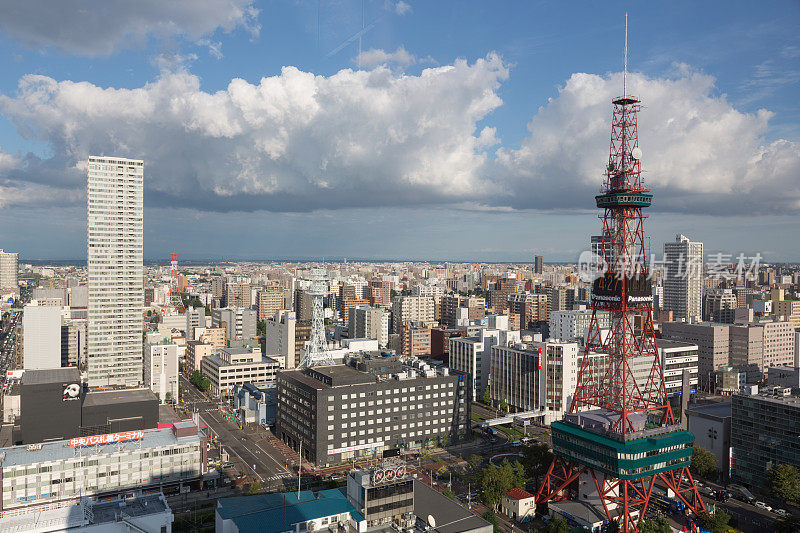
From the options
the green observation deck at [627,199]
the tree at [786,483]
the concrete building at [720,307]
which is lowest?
the tree at [786,483]

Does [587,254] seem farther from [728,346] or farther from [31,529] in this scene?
[31,529]

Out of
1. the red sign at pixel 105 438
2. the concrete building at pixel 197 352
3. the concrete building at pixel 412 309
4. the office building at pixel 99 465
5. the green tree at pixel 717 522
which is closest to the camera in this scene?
the green tree at pixel 717 522

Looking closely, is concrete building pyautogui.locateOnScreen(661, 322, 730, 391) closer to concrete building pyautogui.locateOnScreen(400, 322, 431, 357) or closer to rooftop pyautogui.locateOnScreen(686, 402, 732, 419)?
rooftop pyautogui.locateOnScreen(686, 402, 732, 419)

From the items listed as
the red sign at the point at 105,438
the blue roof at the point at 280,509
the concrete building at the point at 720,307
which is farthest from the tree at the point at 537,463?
the concrete building at the point at 720,307

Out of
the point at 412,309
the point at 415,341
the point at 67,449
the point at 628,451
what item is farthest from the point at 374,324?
the point at 628,451

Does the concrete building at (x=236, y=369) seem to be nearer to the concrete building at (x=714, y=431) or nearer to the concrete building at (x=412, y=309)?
the concrete building at (x=412, y=309)

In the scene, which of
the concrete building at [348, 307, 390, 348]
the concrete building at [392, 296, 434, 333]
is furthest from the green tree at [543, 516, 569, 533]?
the concrete building at [392, 296, 434, 333]

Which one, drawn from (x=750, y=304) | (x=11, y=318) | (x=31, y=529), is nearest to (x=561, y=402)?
(x=31, y=529)
